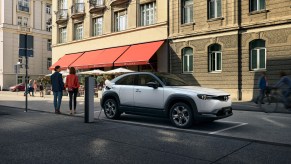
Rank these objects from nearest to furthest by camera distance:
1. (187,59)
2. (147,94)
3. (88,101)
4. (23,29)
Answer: (147,94) → (88,101) → (187,59) → (23,29)

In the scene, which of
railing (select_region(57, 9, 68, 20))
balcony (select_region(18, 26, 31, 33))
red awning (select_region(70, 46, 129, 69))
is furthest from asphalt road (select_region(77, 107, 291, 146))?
balcony (select_region(18, 26, 31, 33))

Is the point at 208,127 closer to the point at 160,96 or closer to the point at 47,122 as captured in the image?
the point at 160,96

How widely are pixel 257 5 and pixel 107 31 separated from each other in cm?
1413

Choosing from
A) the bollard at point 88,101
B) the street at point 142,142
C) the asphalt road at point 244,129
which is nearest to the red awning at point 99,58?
the bollard at point 88,101

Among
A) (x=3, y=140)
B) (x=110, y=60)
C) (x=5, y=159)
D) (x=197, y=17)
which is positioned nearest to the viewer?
(x=5, y=159)

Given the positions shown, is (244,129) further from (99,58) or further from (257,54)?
(99,58)

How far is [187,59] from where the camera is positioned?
2186 cm

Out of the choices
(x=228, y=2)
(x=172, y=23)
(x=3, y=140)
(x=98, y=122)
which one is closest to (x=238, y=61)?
(x=228, y=2)

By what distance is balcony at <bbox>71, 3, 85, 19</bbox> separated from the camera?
30.4m

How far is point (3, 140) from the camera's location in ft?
20.6

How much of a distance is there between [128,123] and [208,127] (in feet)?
7.69

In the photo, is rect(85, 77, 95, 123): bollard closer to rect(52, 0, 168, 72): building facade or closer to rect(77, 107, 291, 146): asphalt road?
rect(77, 107, 291, 146): asphalt road

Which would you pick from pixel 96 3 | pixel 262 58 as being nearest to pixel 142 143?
pixel 262 58

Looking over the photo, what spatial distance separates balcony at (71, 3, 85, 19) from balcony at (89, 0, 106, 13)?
5.48ft
